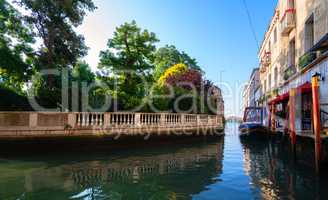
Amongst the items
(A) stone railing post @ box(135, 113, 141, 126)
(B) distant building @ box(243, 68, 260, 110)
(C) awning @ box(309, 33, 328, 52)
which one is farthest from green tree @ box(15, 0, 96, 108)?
(B) distant building @ box(243, 68, 260, 110)

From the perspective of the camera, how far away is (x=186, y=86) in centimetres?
2298

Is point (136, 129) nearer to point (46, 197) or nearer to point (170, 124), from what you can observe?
point (170, 124)

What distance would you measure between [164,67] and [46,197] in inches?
1150

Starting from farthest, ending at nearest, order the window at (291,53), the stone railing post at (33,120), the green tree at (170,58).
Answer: the green tree at (170,58)
the window at (291,53)
the stone railing post at (33,120)

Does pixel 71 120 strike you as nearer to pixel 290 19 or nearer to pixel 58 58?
pixel 58 58

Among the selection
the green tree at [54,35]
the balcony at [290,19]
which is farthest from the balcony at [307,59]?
the green tree at [54,35]

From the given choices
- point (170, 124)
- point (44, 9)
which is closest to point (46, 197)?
point (170, 124)

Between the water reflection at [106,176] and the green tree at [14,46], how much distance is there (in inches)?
281

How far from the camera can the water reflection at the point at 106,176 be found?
5.31 metres

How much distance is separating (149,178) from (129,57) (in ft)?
44.4

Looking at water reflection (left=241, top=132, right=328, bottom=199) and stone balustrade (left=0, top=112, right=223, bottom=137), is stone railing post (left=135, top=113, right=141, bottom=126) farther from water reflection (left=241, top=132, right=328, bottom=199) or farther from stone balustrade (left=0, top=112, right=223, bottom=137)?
water reflection (left=241, top=132, right=328, bottom=199)

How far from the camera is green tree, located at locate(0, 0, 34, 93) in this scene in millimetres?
13266

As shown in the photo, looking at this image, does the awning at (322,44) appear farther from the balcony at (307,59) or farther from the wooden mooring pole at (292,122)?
the wooden mooring pole at (292,122)

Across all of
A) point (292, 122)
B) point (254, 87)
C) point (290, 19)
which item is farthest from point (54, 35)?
point (254, 87)
